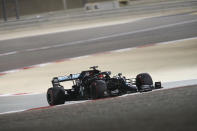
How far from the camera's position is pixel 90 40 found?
22688 mm

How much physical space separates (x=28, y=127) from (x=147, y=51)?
36.3 ft

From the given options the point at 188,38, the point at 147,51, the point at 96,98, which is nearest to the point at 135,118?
the point at 96,98

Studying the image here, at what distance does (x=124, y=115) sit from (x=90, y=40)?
15630 millimetres

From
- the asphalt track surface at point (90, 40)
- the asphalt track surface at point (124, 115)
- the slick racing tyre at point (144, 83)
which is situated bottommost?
the asphalt track surface at point (124, 115)

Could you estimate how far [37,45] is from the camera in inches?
885

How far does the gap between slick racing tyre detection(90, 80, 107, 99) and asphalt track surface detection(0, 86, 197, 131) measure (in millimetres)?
294

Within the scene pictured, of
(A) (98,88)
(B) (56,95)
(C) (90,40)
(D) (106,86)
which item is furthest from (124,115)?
(C) (90,40)

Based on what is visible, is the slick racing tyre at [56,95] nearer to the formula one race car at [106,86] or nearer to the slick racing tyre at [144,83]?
the formula one race car at [106,86]

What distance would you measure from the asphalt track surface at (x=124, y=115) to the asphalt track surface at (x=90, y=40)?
9017 mm

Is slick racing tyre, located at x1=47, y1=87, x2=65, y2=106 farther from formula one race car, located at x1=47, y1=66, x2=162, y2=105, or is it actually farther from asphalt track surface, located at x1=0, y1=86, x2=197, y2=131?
asphalt track surface, located at x1=0, y1=86, x2=197, y2=131

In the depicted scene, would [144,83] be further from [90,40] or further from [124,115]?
[90,40]

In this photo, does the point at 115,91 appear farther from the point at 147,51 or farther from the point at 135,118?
the point at 147,51

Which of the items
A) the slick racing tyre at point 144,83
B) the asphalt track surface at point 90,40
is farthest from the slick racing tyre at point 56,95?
the asphalt track surface at point 90,40

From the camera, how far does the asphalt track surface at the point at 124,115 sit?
6.29 metres
